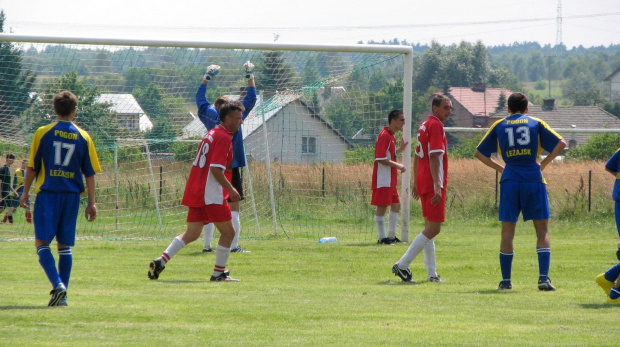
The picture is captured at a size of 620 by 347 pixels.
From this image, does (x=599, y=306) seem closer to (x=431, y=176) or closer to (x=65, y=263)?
(x=431, y=176)

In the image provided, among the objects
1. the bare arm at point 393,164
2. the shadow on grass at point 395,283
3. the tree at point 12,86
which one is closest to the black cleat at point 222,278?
the shadow on grass at point 395,283

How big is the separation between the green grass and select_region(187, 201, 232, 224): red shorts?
71cm

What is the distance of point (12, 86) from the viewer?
47.1ft

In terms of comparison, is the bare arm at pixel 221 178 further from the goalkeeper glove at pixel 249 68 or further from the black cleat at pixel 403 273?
the goalkeeper glove at pixel 249 68

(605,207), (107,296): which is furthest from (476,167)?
(107,296)

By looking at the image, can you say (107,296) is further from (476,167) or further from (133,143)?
(476,167)

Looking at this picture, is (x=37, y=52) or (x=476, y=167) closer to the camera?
(x=37, y=52)

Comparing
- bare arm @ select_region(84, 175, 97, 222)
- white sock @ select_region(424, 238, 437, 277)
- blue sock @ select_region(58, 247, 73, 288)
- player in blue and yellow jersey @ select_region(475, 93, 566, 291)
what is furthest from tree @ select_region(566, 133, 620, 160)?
blue sock @ select_region(58, 247, 73, 288)

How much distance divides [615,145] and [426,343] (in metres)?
17.1

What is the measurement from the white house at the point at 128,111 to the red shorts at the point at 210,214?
18.6ft

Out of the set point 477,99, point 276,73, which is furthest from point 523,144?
point 477,99

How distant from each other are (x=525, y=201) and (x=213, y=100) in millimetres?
7651

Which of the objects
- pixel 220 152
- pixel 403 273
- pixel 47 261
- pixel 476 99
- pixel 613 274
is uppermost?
A: pixel 476 99

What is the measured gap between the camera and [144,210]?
17438mm
